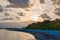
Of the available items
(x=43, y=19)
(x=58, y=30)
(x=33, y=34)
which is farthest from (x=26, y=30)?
(x=58, y=30)

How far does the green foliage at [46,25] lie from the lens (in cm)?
152

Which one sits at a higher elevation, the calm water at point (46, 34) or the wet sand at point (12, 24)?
the wet sand at point (12, 24)

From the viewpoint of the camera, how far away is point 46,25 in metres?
1.53

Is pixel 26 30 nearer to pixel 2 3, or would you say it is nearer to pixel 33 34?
pixel 33 34

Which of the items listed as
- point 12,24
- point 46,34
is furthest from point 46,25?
point 12,24

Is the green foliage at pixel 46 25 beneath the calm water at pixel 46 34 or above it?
above

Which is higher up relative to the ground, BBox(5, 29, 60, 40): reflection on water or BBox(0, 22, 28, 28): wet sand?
BBox(0, 22, 28, 28): wet sand

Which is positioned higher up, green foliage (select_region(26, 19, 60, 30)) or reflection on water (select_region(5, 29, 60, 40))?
green foliage (select_region(26, 19, 60, 30))

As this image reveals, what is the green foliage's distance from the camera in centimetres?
152

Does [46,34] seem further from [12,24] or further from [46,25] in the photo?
[12,24]

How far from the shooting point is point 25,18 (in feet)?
5.05

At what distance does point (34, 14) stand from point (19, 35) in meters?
0.25

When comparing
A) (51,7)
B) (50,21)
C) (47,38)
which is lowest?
(47,38)

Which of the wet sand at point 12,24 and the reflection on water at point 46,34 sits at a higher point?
the wet sand at point 12,24
